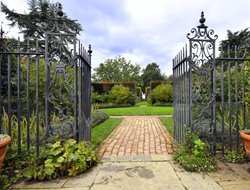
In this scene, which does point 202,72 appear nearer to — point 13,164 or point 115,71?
point 13,164

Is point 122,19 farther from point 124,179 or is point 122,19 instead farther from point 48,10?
point 48,10

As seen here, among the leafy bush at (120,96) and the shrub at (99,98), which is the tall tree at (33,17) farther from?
the leafy bush at (120,96)

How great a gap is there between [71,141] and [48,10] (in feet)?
53.8

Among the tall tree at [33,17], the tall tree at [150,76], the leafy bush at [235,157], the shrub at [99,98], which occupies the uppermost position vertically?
the tall tree at [33,17]

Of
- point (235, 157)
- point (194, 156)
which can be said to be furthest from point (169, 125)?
point (194, 156)

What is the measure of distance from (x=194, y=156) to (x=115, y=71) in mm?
29720

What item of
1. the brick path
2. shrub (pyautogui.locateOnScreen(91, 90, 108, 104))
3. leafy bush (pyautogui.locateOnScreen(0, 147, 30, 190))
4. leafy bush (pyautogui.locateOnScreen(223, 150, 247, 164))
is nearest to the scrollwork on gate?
leafy bush (pyautogui.locateOnScreen(223, 150, 247, 164))

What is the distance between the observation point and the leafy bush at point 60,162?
2627 millimetres

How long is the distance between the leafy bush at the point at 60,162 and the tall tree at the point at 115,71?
29.4 m

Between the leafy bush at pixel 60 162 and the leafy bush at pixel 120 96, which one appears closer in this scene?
the leafy bush at pixel 60 162

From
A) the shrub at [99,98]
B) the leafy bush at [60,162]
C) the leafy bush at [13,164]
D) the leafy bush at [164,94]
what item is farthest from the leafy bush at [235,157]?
the shrub at [99,98]

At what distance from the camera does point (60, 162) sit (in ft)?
8.91

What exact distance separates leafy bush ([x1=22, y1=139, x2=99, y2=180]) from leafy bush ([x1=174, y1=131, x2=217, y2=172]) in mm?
1551

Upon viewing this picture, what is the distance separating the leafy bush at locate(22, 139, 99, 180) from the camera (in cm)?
263
